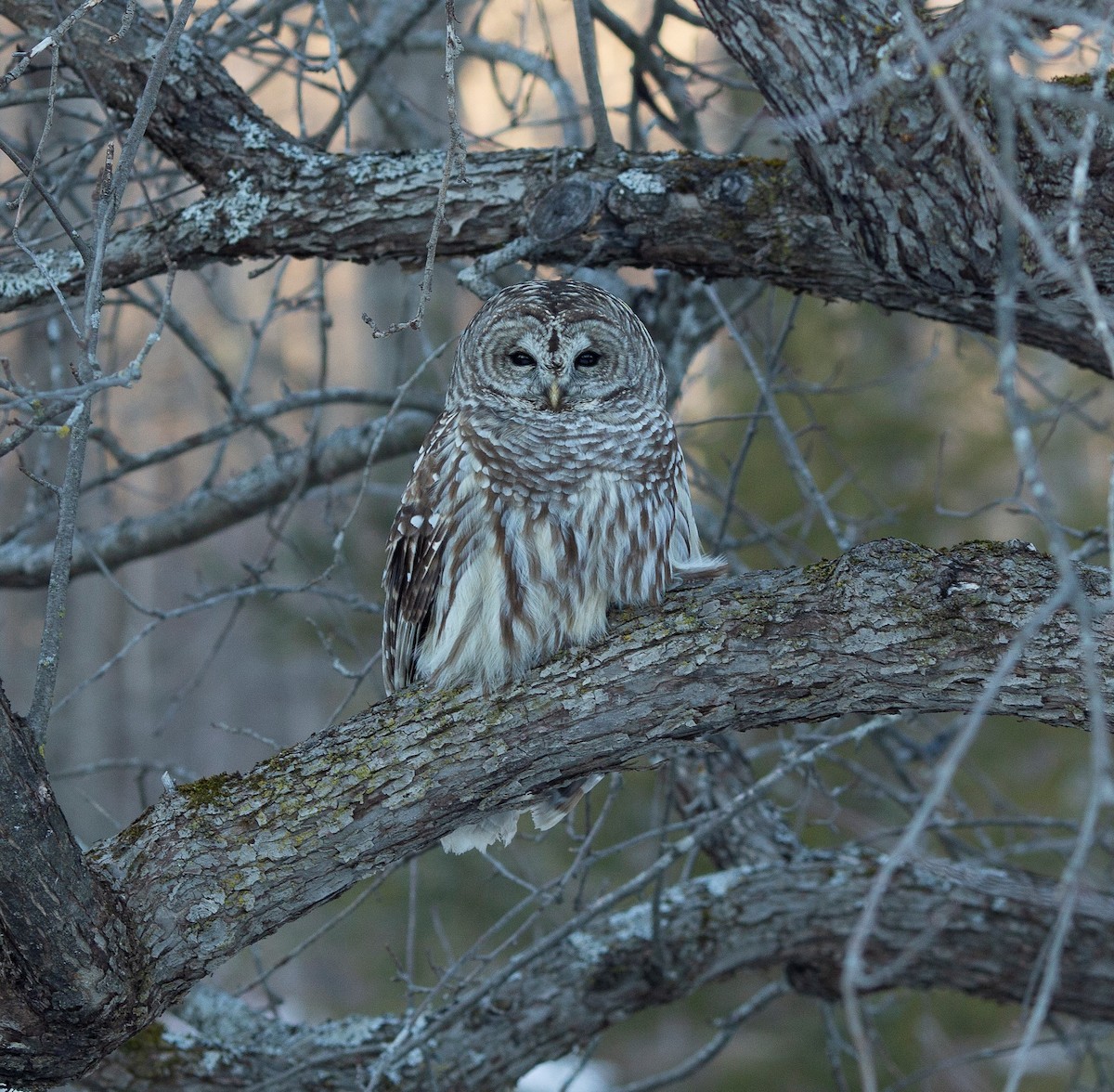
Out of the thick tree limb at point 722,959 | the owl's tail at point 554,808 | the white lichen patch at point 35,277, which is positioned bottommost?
the thick tree limb at point 722,959

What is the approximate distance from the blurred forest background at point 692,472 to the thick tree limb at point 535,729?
0.27m

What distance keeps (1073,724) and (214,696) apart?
59.6ft

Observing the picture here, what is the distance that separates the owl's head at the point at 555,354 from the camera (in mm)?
3449

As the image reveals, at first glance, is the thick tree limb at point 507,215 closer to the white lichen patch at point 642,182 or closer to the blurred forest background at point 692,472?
the white lichen patch at point 642,182

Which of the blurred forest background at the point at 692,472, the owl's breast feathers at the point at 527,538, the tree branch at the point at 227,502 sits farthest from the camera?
the tree branch at the point at 227,502

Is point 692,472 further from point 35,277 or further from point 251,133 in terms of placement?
point 35,277

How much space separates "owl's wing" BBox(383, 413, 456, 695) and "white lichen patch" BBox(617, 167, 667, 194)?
2.63ft

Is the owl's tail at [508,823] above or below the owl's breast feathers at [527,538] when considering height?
below

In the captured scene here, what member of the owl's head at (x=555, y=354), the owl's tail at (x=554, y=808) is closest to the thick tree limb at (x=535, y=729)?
the owl's tail at (x=554, y=808)

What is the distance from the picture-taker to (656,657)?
8.86 feet

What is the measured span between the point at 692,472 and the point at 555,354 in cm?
208

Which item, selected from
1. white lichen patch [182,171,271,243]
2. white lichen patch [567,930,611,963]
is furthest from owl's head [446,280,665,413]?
white lichen patch [567,930,611,963]

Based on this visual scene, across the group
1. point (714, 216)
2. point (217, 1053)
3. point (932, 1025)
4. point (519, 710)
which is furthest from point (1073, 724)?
point (932, 1025)

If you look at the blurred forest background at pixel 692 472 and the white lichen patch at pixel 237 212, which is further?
the blurred forest background at pixel 692 472
